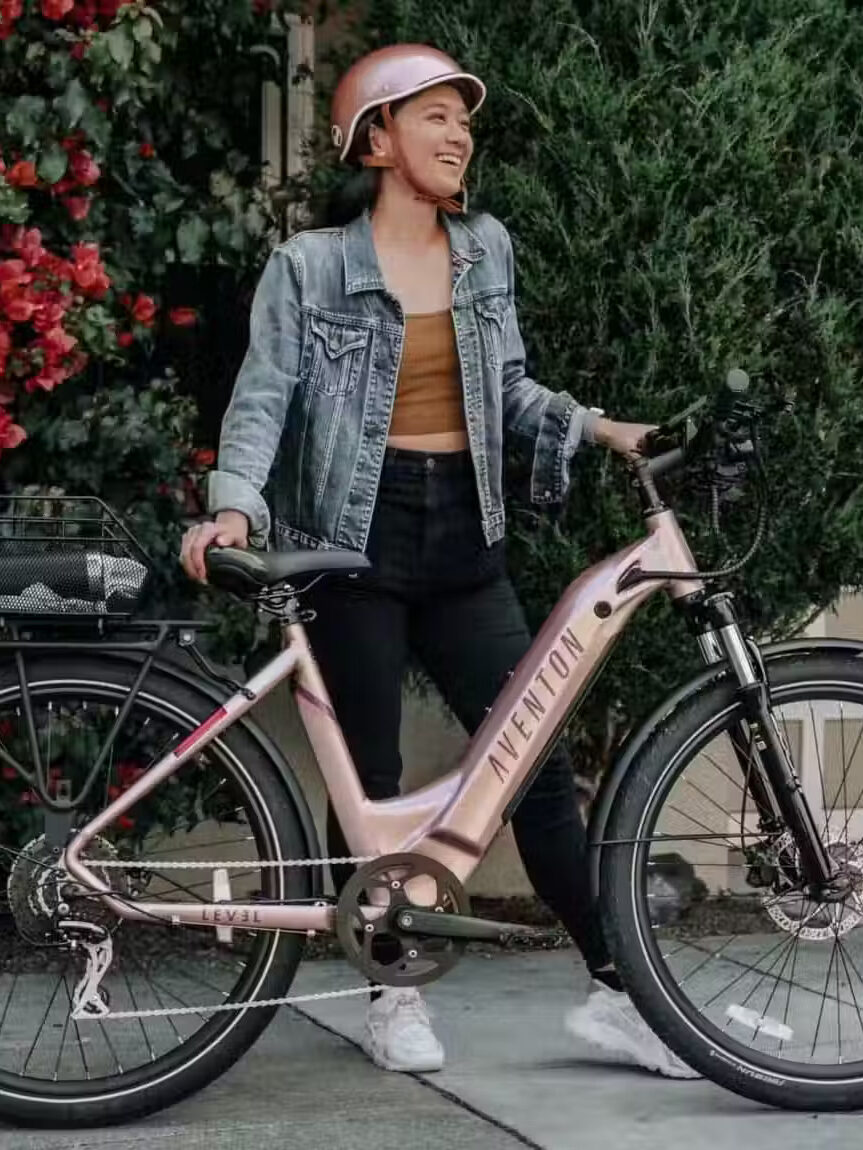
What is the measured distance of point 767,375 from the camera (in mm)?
4637

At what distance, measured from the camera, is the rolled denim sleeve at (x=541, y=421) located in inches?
152

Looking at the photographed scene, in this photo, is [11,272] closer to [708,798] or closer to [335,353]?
[335,353]

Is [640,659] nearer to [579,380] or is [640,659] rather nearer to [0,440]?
[579,380]

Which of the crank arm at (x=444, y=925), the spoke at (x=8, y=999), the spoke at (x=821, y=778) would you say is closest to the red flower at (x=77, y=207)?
the spoke at (x=8, y=999)

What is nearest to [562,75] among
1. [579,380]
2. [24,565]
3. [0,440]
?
[579,380]

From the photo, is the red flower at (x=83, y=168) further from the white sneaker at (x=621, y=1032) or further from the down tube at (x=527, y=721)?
the white sneaker at (x=621, y=1032)

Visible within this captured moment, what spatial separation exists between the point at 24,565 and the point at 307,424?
642mm

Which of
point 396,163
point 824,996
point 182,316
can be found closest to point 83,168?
point 182,316

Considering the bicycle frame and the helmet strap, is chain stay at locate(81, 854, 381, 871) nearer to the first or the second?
the bicycle frame

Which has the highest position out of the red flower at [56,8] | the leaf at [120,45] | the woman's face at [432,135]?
the red flower at [56,8]

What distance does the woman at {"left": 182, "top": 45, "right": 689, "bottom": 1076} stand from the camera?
3.71 m

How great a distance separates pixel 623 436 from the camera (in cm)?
376

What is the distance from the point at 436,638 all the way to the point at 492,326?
0.64 metres

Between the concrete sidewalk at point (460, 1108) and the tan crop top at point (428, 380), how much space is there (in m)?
1.30
